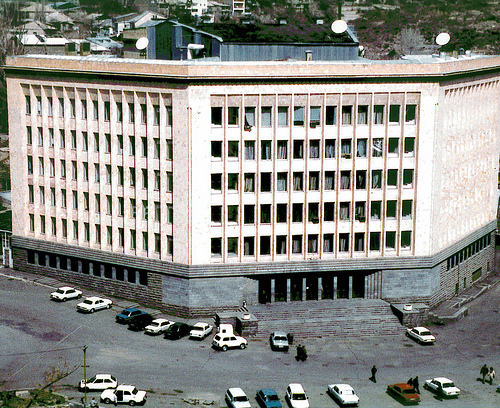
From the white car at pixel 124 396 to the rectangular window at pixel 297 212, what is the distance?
2999 centimetres

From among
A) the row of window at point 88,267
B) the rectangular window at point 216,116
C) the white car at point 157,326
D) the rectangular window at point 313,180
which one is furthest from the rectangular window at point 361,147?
the white car at point 157,326

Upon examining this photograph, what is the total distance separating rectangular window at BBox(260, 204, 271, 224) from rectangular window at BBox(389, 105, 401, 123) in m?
16.4

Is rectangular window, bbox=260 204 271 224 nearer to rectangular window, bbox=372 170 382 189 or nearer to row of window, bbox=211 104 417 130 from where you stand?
row of window, bbox=211 104 417 130

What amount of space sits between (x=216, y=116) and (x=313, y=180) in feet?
41.7

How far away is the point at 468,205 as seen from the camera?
11375 cm

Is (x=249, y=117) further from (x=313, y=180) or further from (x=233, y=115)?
(x=313, y=180)

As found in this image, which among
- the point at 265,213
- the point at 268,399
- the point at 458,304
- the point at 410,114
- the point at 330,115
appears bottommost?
the point at 458,304

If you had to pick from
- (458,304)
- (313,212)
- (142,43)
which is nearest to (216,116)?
(313,212)

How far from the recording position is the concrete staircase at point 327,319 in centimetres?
9612

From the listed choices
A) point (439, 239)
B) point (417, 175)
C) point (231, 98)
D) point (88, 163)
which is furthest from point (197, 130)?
point (439, 239)

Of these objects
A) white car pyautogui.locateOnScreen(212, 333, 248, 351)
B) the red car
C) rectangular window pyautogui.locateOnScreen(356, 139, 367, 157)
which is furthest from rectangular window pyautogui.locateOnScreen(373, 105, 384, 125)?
the red car

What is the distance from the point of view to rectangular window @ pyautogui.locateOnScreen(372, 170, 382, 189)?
100688 mm

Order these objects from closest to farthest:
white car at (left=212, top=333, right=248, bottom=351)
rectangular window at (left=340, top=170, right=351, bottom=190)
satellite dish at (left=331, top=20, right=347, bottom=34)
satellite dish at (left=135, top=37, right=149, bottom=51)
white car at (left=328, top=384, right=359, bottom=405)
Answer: white car at (left=328, top=384, right=359, bottom=405), white car at (left=212, top=333, right=248, bottom=351), rectangular window at (left=340, top=170, right=351, bottom=190), satellite dish at (left=135, top=37, right=149, bottom=51), satellite dish at (left=331, top=20, right=347, bottom=34)

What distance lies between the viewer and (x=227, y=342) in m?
90.8
